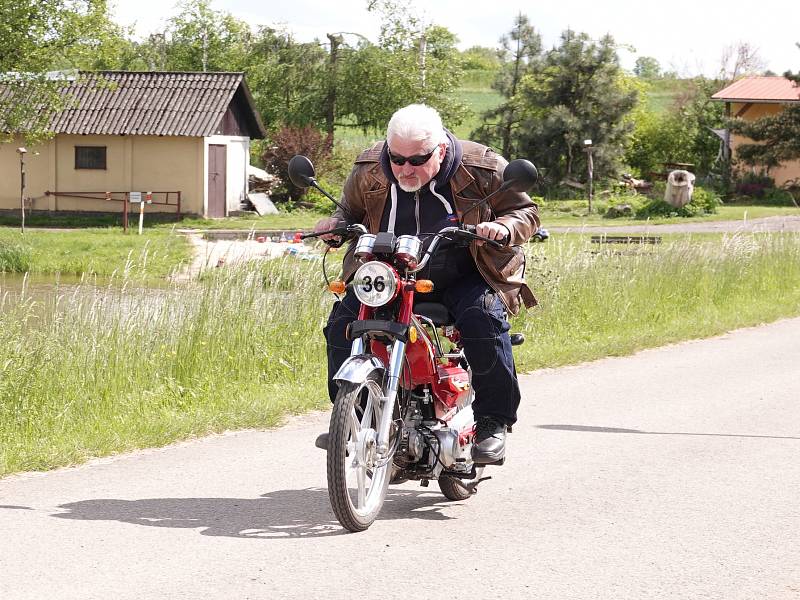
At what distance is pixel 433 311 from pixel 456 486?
0.95 m

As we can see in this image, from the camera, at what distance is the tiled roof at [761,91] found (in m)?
62.0

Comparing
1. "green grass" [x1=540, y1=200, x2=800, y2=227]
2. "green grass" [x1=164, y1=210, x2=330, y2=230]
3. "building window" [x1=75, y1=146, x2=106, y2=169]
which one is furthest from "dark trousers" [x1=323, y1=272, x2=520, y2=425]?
"building window" [x1=75, y1=146, x2=106, y2=169]

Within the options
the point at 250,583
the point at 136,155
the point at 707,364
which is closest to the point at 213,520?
the point at 250,583

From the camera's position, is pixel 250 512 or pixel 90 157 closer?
pixel 250 512

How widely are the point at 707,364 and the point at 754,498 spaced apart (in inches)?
210

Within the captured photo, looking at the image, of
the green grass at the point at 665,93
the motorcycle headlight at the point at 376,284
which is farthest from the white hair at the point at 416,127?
the green grass at the point at 665,93

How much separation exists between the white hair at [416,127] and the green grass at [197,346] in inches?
106

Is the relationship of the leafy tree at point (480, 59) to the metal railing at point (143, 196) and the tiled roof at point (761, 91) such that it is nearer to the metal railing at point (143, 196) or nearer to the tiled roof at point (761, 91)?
the tiled roof at point (761, 91)

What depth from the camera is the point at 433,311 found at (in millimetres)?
5758

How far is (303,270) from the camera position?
11.6 metres

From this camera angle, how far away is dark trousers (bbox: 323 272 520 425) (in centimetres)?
580

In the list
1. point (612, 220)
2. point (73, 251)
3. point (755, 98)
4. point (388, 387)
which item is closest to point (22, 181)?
point (73, 251)

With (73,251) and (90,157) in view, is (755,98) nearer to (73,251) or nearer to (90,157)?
(90,157)

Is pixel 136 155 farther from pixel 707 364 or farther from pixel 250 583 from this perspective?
pixel 250 583
